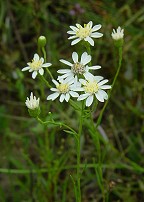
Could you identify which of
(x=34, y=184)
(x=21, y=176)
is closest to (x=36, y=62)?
(x=34, y=184)

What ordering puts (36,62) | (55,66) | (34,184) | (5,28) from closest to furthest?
(36,62) < (34,184) < (55,66) < (5,28)

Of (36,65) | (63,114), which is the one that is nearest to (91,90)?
(36,65)

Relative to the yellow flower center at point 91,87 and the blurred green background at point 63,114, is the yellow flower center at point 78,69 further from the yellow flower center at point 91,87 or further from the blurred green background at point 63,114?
the blurred green background at point 63,114

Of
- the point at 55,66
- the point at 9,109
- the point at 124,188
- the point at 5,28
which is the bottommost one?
the point at 124,188

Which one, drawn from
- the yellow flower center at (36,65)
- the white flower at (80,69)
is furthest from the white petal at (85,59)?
the yellow flower center at (36,65)

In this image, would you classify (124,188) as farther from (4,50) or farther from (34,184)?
(4,50)

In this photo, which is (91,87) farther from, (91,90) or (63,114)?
(63,114)

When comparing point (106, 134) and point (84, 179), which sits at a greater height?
point (106, 134)
